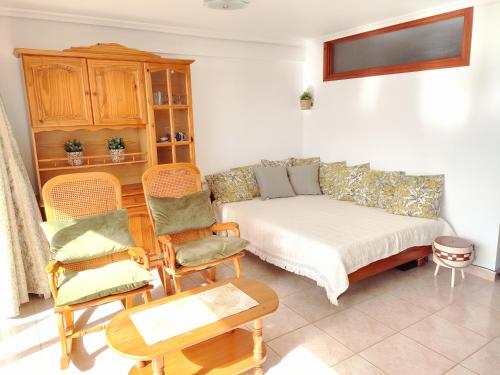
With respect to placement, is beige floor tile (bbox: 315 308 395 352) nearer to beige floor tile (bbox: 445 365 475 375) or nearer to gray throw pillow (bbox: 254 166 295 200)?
beige floor tile (bbox: 445 365 475 375)

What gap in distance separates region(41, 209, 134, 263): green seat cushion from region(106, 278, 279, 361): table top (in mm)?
738

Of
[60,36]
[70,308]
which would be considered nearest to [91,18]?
[60,36]

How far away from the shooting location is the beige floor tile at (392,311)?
2.72m

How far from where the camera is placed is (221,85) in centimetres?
446

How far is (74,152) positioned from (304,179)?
257cm

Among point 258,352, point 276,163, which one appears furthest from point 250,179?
point 258,352

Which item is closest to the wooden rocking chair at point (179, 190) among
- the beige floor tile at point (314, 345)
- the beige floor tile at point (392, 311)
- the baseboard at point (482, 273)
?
the beige floor tile at point (314, 345)

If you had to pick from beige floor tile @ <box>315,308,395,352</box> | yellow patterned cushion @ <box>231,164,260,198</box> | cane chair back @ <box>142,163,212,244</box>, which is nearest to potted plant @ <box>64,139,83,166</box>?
cane chair back @ <box>142,163,212,244</box>

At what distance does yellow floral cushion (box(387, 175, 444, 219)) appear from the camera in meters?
3.54

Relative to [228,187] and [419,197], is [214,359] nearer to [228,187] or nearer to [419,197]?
[228,187]

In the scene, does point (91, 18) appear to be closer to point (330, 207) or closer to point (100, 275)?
point (100, 275)

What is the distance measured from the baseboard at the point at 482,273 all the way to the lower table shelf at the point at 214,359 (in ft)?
7.70

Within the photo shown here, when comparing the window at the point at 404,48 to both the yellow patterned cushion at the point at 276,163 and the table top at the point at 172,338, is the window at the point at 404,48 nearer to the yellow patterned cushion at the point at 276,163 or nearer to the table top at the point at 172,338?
the yellow patterned cushion at the point at 276,163

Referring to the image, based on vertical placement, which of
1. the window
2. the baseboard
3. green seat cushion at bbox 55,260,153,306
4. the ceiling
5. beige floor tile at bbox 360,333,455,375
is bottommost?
beige floor tile at bbox 360,333,455,375
